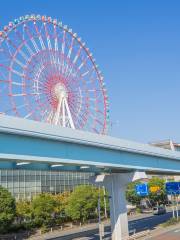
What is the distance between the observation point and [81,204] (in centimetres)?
6594

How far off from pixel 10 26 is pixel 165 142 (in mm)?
98625

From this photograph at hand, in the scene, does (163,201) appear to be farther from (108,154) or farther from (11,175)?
(108,154)

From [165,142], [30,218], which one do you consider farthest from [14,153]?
[165,142]

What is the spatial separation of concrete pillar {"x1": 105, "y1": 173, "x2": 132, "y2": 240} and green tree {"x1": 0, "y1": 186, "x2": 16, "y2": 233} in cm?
1940

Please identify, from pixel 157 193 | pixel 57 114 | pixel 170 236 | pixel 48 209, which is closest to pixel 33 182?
pixel 48 209

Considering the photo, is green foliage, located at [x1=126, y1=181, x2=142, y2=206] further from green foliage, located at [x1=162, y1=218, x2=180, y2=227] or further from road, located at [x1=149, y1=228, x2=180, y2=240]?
road, located at [x1=149, y1=228, x2=180, y2=240]

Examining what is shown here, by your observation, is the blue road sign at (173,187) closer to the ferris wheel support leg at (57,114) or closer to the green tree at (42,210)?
the green tree at (42,210)

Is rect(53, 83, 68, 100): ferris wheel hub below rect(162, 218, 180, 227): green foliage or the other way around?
the other way around

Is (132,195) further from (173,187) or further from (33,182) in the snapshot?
(173,187)

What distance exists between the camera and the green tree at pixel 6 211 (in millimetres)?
52562

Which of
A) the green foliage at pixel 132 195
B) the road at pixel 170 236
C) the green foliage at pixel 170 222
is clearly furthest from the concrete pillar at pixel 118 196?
the green foliage at pixel 132 195

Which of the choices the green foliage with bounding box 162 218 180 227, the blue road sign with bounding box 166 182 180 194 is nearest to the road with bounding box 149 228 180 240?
the green foliage with bounding box 162 218 180 227

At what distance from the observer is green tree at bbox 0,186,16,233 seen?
52562 millimetres

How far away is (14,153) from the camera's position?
2270cm
